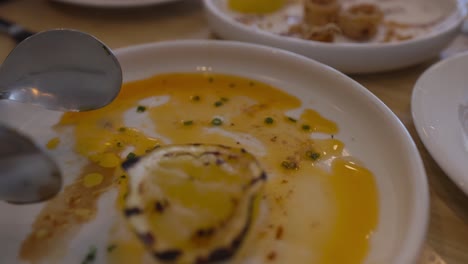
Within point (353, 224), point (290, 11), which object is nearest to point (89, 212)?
point (353, 224)

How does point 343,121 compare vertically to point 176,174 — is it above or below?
below

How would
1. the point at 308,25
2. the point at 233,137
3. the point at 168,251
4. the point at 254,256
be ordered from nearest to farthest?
the point at 168,251
the point at 254,256
the point at 233,137
the point at 308,25

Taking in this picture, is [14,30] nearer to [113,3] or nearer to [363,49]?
[113,3]

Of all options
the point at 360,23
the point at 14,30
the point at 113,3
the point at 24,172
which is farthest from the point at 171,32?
the point at 24,172

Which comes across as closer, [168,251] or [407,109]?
[168,251]

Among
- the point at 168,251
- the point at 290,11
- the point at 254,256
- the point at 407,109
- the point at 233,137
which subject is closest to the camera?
the point at 168,251

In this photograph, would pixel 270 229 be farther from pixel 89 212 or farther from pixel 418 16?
pixel 418 16
